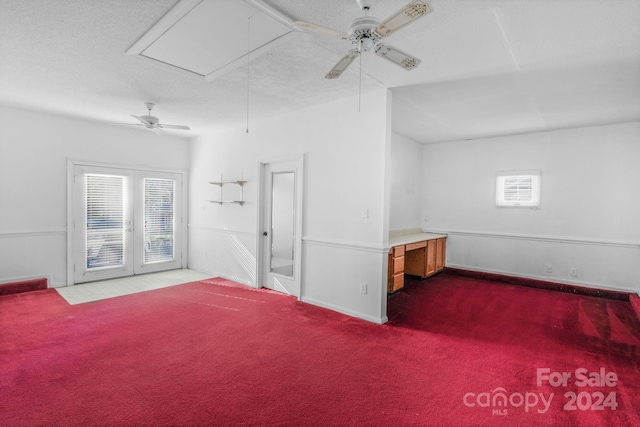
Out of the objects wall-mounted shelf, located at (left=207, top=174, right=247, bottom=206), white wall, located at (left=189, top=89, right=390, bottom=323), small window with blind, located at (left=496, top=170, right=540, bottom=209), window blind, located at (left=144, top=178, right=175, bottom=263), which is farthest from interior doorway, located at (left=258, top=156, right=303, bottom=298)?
small window with blind, located at (left=496, top=170, right=540, bottom=209)

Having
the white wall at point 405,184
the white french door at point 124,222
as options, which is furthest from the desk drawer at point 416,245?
the white french door at point 124,222

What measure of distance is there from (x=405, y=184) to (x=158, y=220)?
5.02 m

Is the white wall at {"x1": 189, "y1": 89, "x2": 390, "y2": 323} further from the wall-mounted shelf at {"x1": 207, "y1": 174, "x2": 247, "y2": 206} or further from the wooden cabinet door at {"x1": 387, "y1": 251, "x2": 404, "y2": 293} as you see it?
the wooden cabinet door at {"x1": 387, "y1": 251, "x2": 404, "y2": 293}

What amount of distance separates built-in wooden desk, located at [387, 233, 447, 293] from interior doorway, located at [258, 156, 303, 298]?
1434 millimetres

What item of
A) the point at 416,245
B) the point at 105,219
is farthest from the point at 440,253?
the point at 105,219

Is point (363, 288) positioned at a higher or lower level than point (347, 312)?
higher

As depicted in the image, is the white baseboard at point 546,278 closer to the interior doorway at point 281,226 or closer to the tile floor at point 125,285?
the interior doorway at point 281,226

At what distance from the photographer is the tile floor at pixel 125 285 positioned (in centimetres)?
455

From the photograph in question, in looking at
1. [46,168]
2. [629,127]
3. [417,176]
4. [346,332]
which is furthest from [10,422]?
[629,127]

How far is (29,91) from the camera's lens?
3.91 meters

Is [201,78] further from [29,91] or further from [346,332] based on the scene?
[346,332]

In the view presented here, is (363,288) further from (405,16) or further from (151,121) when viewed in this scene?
(151,121)

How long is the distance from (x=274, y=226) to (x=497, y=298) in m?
3.63

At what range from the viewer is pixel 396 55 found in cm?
212
